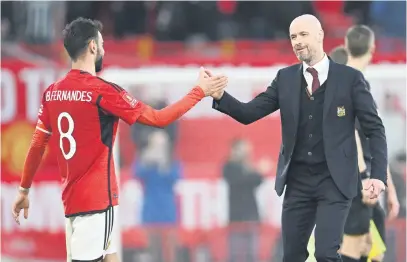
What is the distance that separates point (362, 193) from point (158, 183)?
9.19 ft

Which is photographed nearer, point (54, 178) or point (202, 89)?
point (202, 89)

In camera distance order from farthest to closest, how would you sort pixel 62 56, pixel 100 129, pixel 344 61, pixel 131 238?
pixel 62 56 < pixel 131 238 < pixel 344 61 < pixel 100 129

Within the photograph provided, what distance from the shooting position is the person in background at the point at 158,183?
30.5 feet

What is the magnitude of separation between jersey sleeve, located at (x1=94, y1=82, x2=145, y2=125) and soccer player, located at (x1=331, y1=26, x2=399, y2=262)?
1984 millimetres

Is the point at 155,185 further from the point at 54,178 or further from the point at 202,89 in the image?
the point at 202,89

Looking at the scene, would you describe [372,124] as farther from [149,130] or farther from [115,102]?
[149,130]

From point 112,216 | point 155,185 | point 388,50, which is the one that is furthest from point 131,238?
point 388,50

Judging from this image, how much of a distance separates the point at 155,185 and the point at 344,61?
107 inches

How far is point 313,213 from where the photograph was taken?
599cm

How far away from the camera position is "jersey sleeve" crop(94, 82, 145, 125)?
555cm

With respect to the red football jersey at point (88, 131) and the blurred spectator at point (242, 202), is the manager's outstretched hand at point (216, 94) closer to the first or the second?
the red football jersey at point (88, 131)

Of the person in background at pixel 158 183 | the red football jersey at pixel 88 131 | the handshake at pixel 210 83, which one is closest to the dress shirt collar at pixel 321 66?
the handshake at pixel 210 83

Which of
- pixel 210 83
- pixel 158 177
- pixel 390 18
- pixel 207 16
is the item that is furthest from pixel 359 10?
pixel 210 83

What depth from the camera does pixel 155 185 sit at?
9.38 metres
